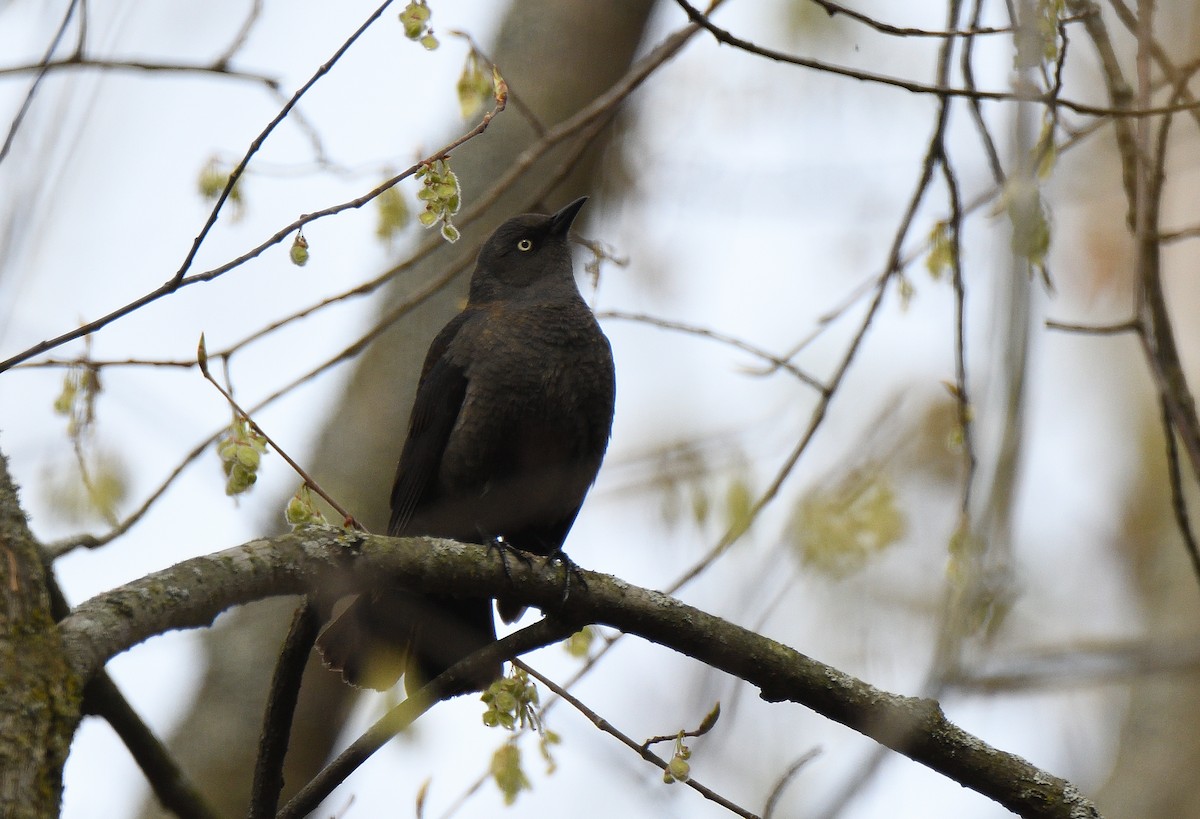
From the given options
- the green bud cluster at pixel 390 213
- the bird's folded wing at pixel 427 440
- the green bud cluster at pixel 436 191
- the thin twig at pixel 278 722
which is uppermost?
the green bud cluster at pixel 390 213

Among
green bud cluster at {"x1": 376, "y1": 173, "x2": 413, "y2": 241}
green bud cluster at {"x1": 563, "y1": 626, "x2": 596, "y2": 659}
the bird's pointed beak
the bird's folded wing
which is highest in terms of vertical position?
the bird's pointed beak

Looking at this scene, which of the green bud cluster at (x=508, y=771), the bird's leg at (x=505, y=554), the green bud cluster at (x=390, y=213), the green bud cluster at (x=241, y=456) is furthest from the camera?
the green bud cluster at (x=390, y=213)

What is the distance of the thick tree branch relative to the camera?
263cm

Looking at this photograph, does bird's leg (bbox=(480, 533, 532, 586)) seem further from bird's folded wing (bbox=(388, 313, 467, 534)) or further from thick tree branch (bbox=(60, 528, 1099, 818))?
bird's folded wing (bbox=(388, 313, 467, 534))

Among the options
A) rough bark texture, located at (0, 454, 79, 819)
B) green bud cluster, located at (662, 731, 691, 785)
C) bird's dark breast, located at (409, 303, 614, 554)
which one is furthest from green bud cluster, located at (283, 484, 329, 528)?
bird's dark breast, located at (409, 303, 614, 554)

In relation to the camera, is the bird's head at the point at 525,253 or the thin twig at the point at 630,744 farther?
the bird's head at the point at 525,253

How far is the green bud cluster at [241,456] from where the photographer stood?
2893 mm

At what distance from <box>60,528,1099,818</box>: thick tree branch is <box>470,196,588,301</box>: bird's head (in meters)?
2.00

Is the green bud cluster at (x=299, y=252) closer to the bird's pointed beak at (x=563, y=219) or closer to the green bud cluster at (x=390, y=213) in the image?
the green bud cluster at (x=390, y=213)

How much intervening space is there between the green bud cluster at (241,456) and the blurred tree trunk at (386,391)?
206 cm

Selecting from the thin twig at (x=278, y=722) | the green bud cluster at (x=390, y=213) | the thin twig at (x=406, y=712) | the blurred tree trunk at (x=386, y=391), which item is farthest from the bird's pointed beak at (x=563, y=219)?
the thin twig at (x=278, y=722)

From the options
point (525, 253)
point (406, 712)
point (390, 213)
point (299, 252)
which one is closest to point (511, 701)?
point (406, 712)

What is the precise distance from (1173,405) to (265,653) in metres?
3.70

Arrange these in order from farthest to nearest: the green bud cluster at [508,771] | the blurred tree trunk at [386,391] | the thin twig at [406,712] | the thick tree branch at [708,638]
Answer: the blurred tree trunk at [386,391], the green bud cluster at [508,771], the thin twig at [406,712], the thick tree branch at [708,638]
